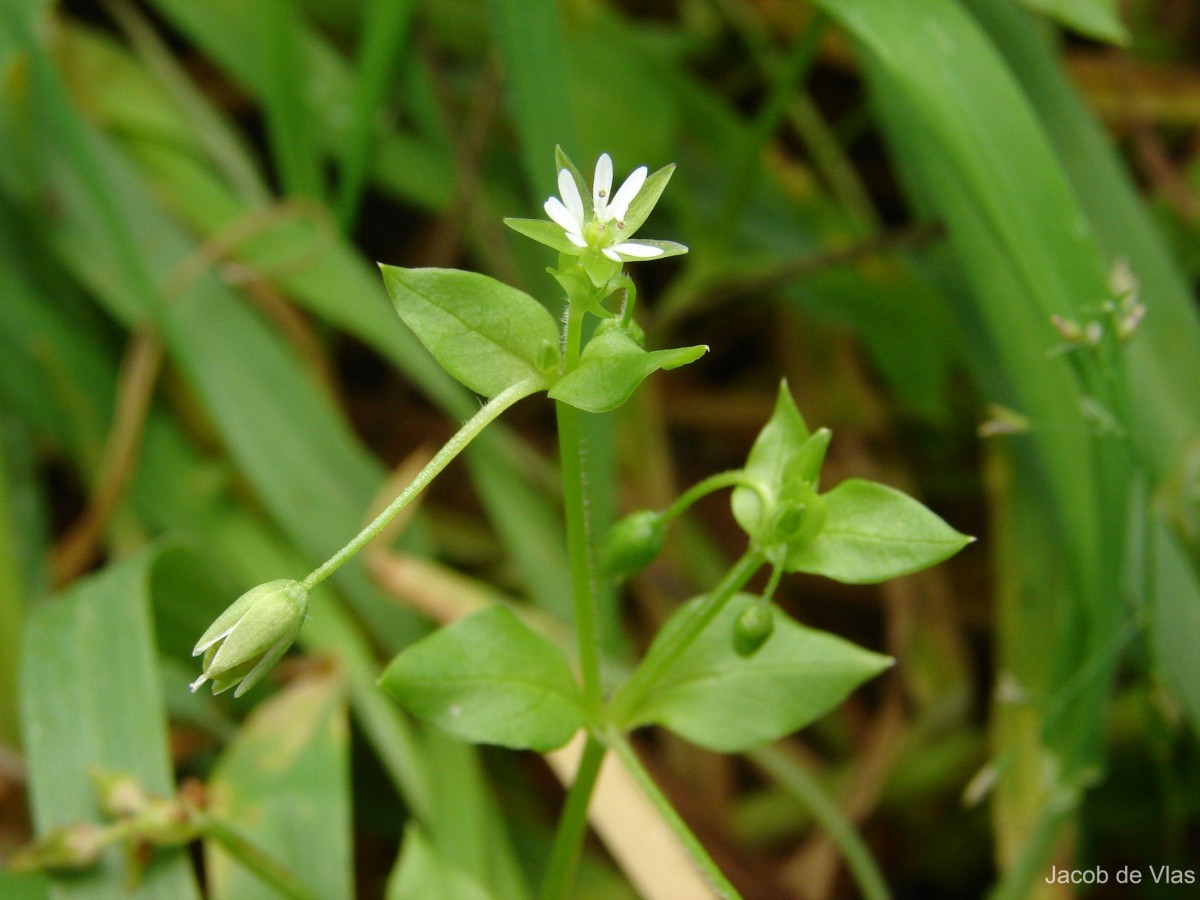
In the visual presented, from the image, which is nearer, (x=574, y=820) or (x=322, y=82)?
(x=574, y=820)

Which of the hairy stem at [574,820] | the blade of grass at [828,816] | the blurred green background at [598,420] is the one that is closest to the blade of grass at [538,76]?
the blurred green background at [598,420]

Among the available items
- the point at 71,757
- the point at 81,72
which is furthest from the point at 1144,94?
the point at 71,757

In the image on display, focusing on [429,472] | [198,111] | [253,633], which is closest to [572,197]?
[429,472]

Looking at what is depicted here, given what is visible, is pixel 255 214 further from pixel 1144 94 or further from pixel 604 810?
pixel 1144 94

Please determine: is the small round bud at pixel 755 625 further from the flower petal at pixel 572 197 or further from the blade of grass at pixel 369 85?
the blade of grass at pixel 369 85

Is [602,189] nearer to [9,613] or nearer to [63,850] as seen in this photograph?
[63,850]

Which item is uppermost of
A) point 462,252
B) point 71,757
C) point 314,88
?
point 314,88
